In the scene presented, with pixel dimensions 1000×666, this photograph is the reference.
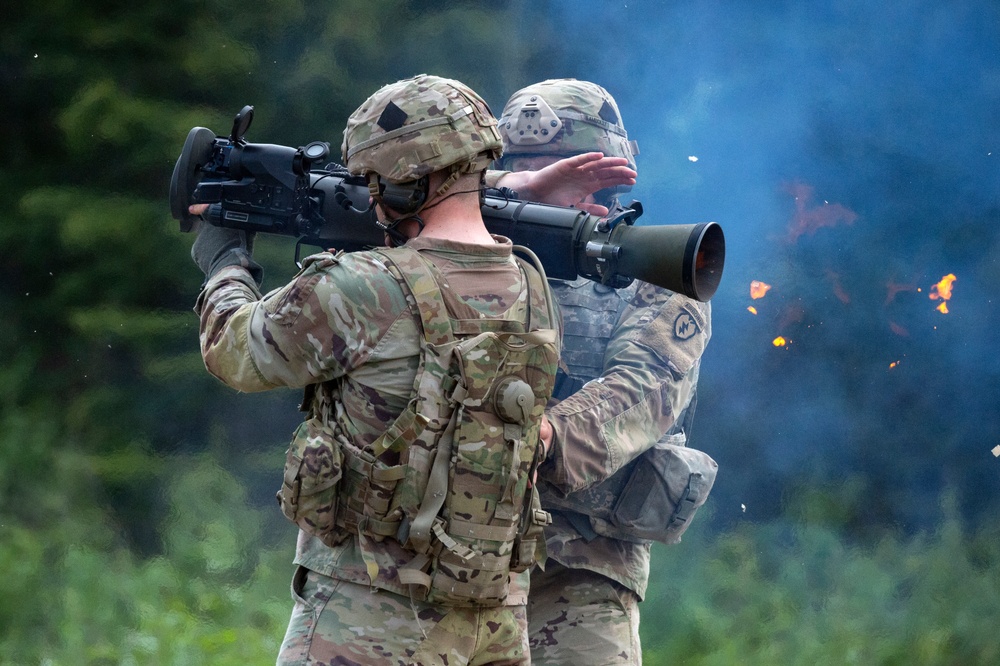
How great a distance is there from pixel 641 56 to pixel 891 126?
1.46 meters

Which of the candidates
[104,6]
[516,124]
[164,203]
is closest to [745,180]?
[516,124]

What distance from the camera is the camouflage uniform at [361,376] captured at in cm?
250

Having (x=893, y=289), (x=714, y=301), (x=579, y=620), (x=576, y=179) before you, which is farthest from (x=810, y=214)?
(x=579, y=620)

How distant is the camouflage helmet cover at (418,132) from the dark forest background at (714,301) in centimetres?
318

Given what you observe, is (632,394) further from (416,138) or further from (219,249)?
(219,249)

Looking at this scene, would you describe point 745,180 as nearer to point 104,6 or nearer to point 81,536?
point 104,6

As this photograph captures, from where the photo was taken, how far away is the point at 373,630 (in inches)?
99.4

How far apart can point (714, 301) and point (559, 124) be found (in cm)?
276

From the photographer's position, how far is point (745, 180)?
6.38 m

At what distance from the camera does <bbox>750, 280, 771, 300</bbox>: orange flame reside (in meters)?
6.36

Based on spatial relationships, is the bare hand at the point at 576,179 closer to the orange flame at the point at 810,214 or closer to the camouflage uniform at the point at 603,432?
the camouflage uniform at the point at 603,432

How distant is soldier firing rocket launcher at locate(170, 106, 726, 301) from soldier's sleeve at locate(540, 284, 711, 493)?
389 millimetres

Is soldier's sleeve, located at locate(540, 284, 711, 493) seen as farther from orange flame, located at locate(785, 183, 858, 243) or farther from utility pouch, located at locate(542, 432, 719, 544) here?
orange flame, located at locate(785, 183, 858, 243)

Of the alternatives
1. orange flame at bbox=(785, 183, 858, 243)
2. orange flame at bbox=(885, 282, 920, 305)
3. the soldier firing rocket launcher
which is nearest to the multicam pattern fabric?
the soldier firing rocket launcher
